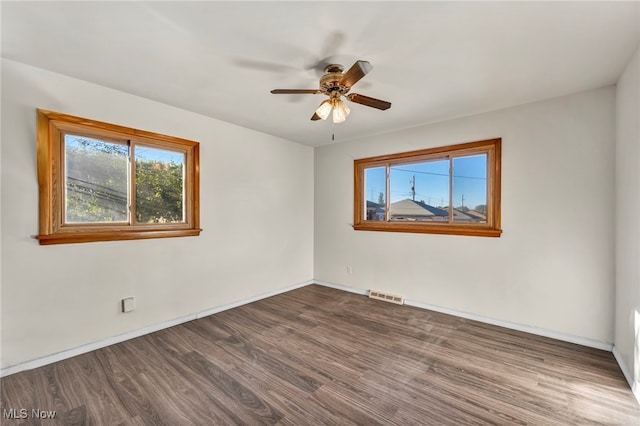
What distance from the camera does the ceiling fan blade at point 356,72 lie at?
177 centimetres

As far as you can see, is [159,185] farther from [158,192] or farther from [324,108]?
[324,108]

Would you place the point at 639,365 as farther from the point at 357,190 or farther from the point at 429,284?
the point at 357,190

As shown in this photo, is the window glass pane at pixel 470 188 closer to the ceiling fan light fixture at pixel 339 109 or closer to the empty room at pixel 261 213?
the empty room at pixel 261 213

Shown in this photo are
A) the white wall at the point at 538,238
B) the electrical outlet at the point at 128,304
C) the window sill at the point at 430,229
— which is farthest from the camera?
the window sill at the point at 430,229

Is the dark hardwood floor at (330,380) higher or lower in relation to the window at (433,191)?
lower

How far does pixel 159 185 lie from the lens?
3072mm

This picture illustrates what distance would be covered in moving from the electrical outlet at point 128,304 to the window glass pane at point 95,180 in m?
0.81

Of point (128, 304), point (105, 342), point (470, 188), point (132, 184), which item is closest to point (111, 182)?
point (132, 184)

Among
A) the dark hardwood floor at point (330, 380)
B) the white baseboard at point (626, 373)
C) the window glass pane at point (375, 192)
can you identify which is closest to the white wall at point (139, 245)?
the dark hardwood floor at point (330, 380)

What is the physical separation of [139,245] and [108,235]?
0.30 m

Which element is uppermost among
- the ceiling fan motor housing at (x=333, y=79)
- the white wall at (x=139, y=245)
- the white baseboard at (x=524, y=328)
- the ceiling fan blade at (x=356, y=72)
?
the ceiling fan motor housing at (x=333, y=79)

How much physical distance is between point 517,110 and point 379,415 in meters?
3.30

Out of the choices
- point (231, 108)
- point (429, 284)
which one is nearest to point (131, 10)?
point (231, 108)

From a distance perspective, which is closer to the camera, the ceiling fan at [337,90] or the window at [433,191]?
the ceiling fan at [337,90]
